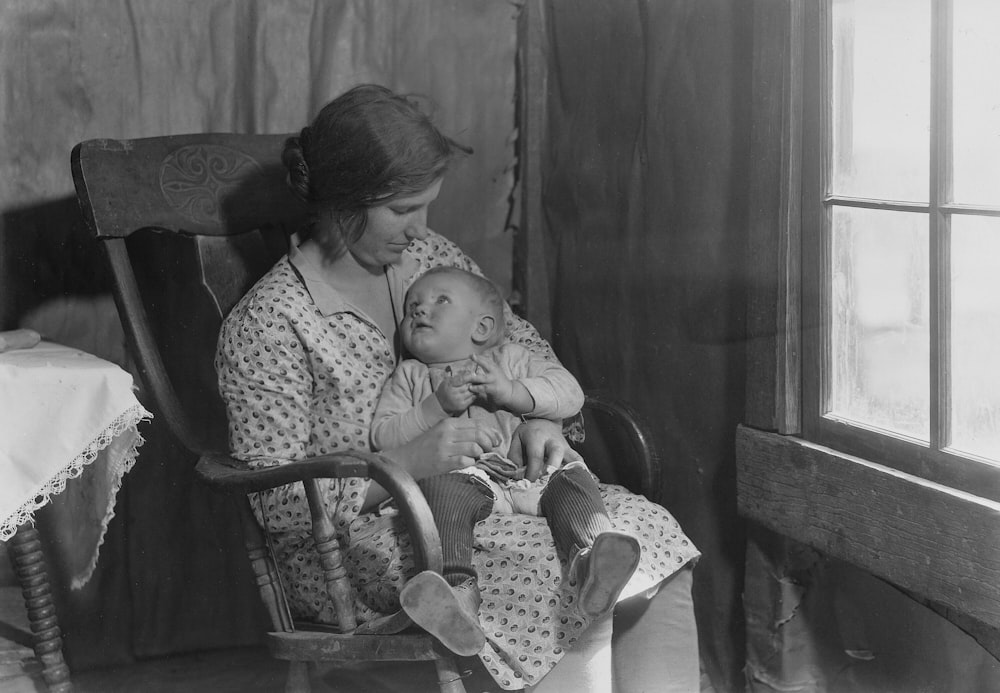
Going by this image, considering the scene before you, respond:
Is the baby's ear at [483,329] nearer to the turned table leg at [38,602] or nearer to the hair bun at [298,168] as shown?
the hair bun at [298,168]

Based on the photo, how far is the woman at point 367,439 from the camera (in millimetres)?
1690

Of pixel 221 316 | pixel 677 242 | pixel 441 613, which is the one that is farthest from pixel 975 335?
pixel 221 316

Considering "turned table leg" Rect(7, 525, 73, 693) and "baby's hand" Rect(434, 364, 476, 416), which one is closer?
"baby's hand" Rect(434, 364, 476, 416)

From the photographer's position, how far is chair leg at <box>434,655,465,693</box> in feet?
5.48

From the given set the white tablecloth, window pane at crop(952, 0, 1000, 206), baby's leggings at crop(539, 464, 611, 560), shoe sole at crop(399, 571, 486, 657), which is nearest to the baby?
baby's leggings at crop(539, 464, 611, 560)

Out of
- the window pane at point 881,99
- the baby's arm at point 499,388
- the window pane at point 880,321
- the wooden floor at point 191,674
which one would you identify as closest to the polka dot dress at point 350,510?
the baby's arm at point 499,388

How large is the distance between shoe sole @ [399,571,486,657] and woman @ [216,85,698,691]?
0.05 metres

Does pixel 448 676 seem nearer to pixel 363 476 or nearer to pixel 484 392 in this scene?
pixel 363 476

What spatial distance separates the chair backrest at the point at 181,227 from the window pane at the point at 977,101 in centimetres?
133

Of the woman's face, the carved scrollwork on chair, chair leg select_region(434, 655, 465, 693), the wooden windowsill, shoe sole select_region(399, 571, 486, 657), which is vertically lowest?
chair leg select_region(434, 655, 465, 693)

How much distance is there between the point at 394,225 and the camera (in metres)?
1.94

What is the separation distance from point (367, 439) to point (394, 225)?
39cm

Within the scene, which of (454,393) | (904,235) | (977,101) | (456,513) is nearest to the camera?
(977,101)

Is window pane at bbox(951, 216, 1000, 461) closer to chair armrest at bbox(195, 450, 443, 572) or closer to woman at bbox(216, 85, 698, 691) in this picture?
woman at bbox(216, 85, 698, 691)
